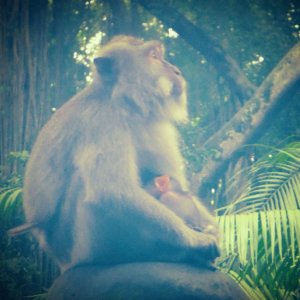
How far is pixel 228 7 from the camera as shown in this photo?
3.49 metres

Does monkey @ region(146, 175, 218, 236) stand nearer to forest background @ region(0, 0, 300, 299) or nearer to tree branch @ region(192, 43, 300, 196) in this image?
forest background @ region(0, 0, 300, 299)

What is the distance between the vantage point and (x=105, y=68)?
8.29 feet

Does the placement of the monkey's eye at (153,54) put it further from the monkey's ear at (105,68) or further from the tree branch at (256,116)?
the tree branch at (256,116)

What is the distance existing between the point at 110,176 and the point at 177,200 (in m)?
0.40

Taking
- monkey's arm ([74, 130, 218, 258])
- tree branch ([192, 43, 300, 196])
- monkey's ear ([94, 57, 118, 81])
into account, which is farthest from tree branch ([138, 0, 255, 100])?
monkey's arm ([74, 130, 218, 258])

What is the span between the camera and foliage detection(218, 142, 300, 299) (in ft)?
8.06

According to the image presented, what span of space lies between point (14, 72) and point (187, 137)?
4.44 ft

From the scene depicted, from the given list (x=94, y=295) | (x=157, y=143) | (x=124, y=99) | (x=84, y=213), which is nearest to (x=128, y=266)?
(x=94, y=295)

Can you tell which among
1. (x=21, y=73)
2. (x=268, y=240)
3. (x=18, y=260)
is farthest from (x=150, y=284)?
(x=21, y=73)

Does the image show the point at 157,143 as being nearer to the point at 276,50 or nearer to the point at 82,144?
the point at 82,144

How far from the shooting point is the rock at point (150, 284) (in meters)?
1.96

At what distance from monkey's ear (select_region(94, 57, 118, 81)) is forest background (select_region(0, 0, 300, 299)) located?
68 cm

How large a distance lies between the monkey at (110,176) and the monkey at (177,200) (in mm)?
83

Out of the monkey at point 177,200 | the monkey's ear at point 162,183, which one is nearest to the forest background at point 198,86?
the monkey at point 177,200
